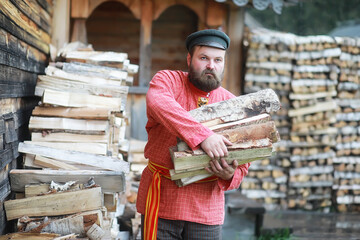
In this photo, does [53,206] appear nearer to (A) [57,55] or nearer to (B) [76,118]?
(B) [76,118]

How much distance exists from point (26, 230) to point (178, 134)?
4.10ft

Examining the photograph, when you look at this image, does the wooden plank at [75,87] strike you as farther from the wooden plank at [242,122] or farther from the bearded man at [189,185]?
the wooden plank at [242,122]

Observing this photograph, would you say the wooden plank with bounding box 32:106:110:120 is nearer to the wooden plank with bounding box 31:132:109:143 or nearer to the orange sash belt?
the wooden plank with bounding box 31:132:109:143

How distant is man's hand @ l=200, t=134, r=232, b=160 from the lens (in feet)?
8.02

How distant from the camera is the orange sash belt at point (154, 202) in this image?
109 inches

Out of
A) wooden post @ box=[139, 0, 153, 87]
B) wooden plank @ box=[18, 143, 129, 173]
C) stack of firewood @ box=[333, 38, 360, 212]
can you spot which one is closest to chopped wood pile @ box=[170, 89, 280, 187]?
wooden plank @ box=[18, 143, 129, 173]

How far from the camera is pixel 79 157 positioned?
349cm

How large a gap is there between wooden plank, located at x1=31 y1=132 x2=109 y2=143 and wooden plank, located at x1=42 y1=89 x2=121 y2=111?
269 mm

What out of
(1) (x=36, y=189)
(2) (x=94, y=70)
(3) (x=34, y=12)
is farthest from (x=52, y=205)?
(3) (x=34, y=12)

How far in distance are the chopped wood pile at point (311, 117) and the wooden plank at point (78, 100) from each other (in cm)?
309

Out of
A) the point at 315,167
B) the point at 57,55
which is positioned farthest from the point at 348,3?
the point at 57,55

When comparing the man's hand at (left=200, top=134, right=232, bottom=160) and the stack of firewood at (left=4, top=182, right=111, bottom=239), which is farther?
the stack of firewood at (left=4, top=182, right=111, bottom=239)

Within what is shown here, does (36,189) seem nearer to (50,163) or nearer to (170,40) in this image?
(50,163)

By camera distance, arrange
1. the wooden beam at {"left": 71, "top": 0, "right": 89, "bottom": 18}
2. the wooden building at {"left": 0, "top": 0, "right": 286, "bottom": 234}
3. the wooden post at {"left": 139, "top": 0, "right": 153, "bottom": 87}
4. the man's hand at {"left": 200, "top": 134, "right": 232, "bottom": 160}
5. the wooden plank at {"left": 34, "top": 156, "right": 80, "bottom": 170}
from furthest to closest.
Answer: the wooden post at {"left": 139, "top": 0, "right": 153, "bottom": 87} → the wooden beam at {"left": 71, "top": 0, "right": 89, "bottom": 18} → the wooden plank at {"left": 34, "top": 156, "right": 80, "bottom": 170} → the wooden building at {"left": 0, "top": 0, "right": 286, "bottom": 234} → the man's hand at {"left": 200, "top": 134, "right": 232, "bottom": 160}
